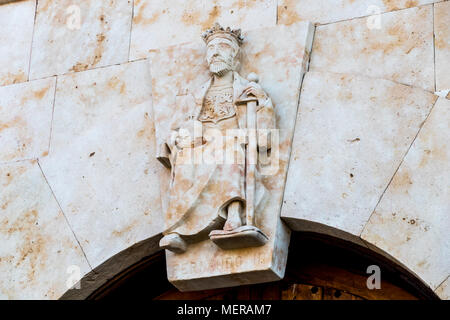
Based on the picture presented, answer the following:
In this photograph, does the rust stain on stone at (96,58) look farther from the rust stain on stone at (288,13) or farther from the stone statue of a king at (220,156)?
the rust stain on stone at (288,13)

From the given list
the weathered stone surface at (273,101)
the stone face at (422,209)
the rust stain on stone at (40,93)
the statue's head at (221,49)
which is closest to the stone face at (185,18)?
the weathered stone surface at (273,101)

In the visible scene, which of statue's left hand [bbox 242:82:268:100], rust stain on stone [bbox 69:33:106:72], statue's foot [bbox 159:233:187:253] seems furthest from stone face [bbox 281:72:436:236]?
rust stain on stone [bbox 69:33:106:72]

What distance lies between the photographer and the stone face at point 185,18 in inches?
205

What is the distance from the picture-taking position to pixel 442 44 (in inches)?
184

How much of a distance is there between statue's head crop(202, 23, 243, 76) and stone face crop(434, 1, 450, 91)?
107 cm

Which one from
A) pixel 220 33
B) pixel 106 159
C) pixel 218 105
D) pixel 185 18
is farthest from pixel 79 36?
pixel 218 105

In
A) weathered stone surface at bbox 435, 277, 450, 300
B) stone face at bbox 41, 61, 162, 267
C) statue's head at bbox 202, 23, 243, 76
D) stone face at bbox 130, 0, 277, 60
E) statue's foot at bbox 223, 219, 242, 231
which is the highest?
stone face at bbox 130, 0, 277, 60

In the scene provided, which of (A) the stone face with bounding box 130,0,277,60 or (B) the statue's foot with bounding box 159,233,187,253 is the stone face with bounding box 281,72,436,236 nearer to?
(B) the statue's foot with bounding box 159,233,187,253

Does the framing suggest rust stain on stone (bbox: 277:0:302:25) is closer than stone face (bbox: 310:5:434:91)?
No

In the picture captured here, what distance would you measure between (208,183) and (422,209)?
3.54 ft

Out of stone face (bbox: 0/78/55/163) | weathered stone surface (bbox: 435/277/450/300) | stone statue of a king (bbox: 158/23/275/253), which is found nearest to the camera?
weathered stone surface (bbox: 435/277/450/300)

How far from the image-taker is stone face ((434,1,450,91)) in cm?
459

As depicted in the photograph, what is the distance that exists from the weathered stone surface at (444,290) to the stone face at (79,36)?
2.32 meters
